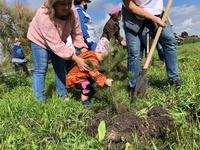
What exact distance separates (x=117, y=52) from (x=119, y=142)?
922 millimetres

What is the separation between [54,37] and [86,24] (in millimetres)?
1462

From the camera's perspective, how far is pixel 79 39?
3359mm

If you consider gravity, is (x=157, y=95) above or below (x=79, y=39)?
below

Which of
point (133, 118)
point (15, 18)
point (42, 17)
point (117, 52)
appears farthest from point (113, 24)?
point (15, 18)

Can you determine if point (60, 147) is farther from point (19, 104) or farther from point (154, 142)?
point (19, 104)

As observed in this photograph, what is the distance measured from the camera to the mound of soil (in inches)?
77.4

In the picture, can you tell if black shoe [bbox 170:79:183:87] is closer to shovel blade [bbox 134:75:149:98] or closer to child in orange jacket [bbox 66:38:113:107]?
shovel blade [bbox 134:75:149:98]

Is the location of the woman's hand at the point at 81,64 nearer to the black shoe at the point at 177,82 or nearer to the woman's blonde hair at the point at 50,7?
the woman's blonde hair at the point at 50,7

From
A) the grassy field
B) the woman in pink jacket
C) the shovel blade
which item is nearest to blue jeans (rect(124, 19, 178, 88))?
the grassy field

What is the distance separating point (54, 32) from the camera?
2.86m

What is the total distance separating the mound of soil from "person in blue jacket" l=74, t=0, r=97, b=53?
6.64ft

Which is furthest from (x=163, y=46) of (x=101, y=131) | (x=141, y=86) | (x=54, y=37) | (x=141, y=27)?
(x=101, y=131)

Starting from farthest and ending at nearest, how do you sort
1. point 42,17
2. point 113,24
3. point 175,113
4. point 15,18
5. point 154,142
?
1. point 15,18
2. point 113,24
3. point 42,17
4. point 175,113
5. point 154,142

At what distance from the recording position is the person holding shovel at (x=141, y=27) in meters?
3.00
